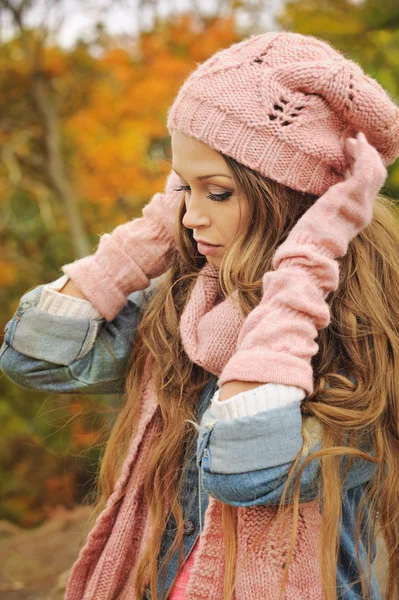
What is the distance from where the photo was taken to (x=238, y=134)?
176cm

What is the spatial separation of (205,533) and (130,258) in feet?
2.72

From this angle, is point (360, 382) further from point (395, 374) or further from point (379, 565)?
point (379, 565)

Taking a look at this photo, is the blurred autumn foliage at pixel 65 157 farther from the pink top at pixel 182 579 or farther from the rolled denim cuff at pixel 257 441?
the rolled denim cuff at pixel 257 441

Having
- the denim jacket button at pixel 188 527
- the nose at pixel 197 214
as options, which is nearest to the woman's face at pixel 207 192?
the nose at pixel 197 214

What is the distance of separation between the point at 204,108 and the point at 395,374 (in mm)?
856

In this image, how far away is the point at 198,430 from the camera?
174 centimetres

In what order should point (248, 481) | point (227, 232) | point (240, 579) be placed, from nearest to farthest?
point (248, 481) < point (240, 579) < point (227, 232)

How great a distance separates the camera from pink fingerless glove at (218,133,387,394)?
1.60 metres

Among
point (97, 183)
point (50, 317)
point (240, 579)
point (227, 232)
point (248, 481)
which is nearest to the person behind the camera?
point (248, 481)

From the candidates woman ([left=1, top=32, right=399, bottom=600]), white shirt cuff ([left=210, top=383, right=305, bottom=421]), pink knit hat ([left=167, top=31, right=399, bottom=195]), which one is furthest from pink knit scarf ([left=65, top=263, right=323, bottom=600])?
pink knit hat ([left=167, top=31, right=399, bottom=195])

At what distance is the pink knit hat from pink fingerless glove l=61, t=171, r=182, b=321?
0.35m

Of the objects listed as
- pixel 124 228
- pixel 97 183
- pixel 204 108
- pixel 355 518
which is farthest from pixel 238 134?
pixel 97 183

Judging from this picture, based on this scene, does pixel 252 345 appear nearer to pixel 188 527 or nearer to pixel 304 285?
pixel 304 285

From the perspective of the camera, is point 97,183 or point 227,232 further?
point 97,183
